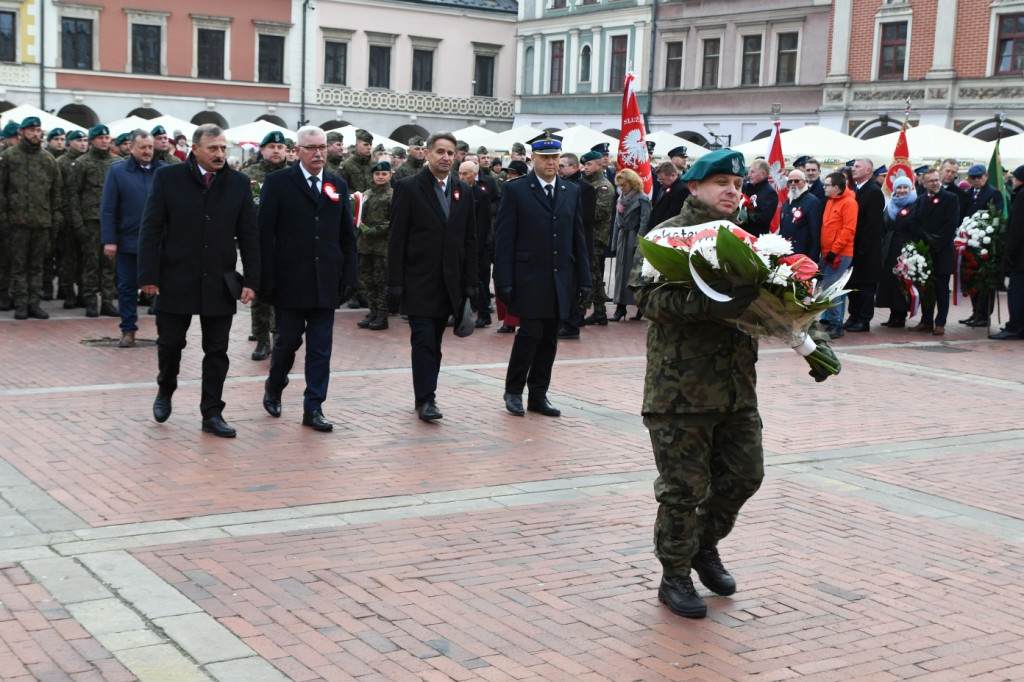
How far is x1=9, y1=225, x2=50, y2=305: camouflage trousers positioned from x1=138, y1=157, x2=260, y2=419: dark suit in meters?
6.05

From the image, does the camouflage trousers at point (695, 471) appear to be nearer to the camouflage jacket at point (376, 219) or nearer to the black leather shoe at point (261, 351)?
the black leather shoe at point (261, 351)

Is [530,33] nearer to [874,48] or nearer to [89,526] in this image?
[874,48]

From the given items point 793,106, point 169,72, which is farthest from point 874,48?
point 169,72

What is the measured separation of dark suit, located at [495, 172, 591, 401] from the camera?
353 inches

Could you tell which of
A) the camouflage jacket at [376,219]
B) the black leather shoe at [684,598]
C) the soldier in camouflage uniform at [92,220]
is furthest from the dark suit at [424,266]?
the soldier in camouflage uniform at [92,220]

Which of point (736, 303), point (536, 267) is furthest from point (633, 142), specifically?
point (736, 303)

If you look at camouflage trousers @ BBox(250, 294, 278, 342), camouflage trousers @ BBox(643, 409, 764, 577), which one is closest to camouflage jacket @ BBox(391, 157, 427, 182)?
camouflage trousers @ BBox(250, 294, 278, 342)

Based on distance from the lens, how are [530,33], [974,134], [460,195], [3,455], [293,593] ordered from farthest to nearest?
[530,33]
[974,134]
[460,195]
[3,455]
[293,593]

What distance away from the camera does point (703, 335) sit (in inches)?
195

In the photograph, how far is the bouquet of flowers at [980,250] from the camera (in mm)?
15336

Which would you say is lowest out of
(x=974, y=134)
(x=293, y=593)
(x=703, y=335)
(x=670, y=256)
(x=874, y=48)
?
(x=293, y=593)

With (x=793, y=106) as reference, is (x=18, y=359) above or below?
below

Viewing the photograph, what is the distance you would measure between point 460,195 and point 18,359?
14.2ft

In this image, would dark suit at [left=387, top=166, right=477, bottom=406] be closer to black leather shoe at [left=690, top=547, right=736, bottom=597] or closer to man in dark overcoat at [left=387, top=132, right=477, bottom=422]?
man in dark overcoat at [left=387, top=132, right=477, bottom=422]
